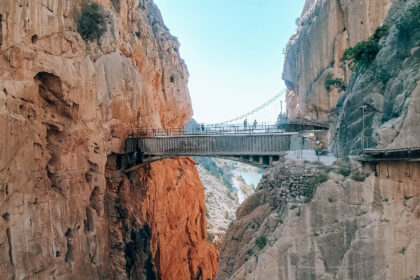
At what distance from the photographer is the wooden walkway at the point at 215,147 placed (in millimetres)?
21000

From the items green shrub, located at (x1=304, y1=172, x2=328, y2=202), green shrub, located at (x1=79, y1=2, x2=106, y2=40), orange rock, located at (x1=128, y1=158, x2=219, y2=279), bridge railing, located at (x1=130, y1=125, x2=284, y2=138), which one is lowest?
orange rock, located at (x1=128, y1=158, x2=219, y2=279)

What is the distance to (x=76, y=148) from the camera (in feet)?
61.1

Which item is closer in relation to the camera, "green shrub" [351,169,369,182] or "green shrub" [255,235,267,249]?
"green shrub" [351,169,369,182]

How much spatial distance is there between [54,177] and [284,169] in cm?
1145

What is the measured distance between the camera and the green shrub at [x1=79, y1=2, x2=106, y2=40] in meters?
20.3

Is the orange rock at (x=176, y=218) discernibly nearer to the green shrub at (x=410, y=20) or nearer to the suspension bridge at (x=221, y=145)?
the suspension bridge at (x=221, y=145)

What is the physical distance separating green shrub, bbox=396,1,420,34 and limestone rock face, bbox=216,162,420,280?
4.36m

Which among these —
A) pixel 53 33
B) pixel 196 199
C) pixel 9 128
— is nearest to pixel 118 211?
pixel 9 128

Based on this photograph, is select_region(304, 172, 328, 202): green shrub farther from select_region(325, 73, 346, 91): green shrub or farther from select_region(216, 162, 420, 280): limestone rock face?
select_region(325, 73, 346, 91): green shrub

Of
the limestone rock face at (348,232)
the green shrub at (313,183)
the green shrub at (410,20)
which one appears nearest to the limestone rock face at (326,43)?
the green shrub at (410,20)

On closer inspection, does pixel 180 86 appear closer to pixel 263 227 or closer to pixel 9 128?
pixel 9 128

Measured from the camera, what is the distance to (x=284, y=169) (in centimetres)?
1248

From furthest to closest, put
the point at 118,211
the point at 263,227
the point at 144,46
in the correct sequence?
the point at 144,46
the point at 118,211
the point at 263,227

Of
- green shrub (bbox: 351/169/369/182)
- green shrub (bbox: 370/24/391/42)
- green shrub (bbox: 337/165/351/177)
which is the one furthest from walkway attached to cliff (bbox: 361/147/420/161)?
green shrub (bbox: 370/24/391/42)
